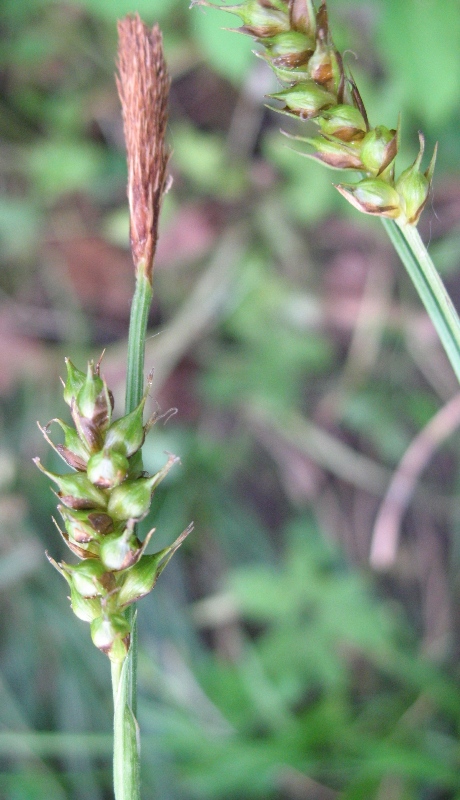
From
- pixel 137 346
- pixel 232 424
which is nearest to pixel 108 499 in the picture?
pixel 137 346

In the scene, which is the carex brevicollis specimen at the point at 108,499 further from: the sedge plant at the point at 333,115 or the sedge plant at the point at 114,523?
the sedge plant at the point at 333,115

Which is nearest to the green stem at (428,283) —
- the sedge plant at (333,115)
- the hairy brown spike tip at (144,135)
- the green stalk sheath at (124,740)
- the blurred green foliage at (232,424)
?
the sedge plant at (333,115)

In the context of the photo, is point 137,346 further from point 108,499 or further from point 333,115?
point 333,115

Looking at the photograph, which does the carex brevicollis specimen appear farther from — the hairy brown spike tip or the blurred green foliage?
the blurred green foliage

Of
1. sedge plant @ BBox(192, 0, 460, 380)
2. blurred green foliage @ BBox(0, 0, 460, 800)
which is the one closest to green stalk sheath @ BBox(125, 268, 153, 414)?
sedge plant @ BBox(192, 0, 460, 380)

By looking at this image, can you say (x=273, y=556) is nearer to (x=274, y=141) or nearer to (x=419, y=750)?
(x=419, y=750)

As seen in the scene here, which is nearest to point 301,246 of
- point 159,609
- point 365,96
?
point 365,96
